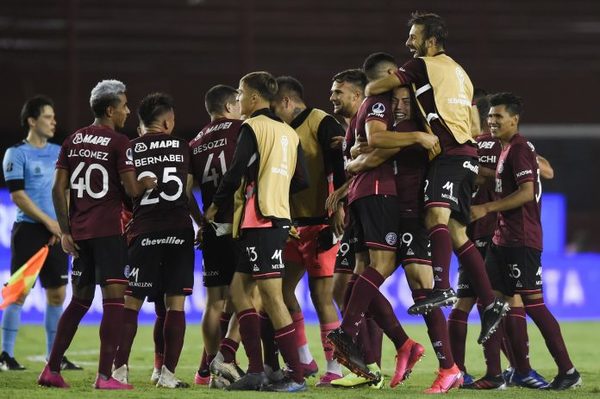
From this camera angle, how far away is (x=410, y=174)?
24.5 feet

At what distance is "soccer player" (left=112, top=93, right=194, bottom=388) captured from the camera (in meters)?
7.87

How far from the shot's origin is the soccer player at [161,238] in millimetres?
7871

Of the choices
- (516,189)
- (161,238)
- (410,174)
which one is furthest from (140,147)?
(516,189)

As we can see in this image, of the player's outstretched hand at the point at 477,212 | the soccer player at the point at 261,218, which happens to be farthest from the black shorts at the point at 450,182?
the soccer player at the point at 261,218

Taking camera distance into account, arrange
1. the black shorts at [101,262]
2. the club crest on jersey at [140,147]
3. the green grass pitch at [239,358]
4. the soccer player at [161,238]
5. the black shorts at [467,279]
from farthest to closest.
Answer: the black shorts at [467,279] → the club crest on jersey at [140,147] → the soccer player at [161,238] → the black shorts at [101,262] → the green grass pitch at [239,358]

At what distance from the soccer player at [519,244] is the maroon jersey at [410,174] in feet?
2.55

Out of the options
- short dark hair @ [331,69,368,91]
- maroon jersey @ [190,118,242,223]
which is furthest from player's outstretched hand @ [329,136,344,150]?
maroon jersey @ [190,118,242,223]

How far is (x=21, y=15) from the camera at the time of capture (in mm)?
24625

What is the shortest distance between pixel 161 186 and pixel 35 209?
2269mm

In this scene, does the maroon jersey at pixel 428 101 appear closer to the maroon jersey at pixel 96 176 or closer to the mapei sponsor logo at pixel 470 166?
the mapei sponsor logo at pixel 470 166

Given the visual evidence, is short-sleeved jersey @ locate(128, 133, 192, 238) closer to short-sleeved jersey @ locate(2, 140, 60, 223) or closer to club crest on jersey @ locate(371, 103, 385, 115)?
club crest on jersey @ locate(371, 103, 385, 115)

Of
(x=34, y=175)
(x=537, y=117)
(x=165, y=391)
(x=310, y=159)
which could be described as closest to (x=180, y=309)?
(x=165, y=391)

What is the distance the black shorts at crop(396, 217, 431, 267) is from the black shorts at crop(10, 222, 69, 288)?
380 cm

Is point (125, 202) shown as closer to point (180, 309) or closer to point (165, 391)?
point (180, 309)
